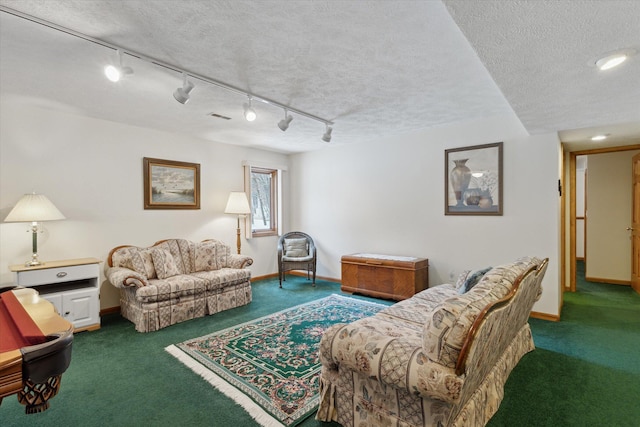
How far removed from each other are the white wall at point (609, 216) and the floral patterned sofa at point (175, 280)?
6118 mm

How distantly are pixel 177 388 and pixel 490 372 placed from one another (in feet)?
7.25

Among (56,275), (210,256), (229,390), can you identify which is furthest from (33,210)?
(229,390)

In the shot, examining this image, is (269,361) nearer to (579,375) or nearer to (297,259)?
(579,375)

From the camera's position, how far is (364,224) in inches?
212

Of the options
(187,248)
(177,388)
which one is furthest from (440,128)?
(177,388)

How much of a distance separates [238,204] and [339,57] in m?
3.34

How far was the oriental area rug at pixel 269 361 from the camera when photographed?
6.93 feet

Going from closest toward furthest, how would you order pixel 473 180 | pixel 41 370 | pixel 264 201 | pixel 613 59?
pixel 41 370
pixel 613 59
pixel 473 180
pixel 264 201

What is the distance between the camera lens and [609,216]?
550 cm

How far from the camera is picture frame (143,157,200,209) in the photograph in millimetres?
4461

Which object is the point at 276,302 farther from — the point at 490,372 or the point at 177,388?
the point at 490,372

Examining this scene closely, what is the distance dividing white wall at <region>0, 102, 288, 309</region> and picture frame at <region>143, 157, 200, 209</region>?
92mm

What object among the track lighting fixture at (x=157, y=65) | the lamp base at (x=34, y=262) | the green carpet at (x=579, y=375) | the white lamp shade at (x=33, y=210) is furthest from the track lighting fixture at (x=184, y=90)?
the green carpet at (x=579, y=375)


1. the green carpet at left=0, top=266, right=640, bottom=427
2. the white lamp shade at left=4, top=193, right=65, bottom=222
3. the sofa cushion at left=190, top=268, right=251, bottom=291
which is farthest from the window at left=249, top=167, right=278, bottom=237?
the white lamp shade at left=4, top=193, right=65, bottom=222
